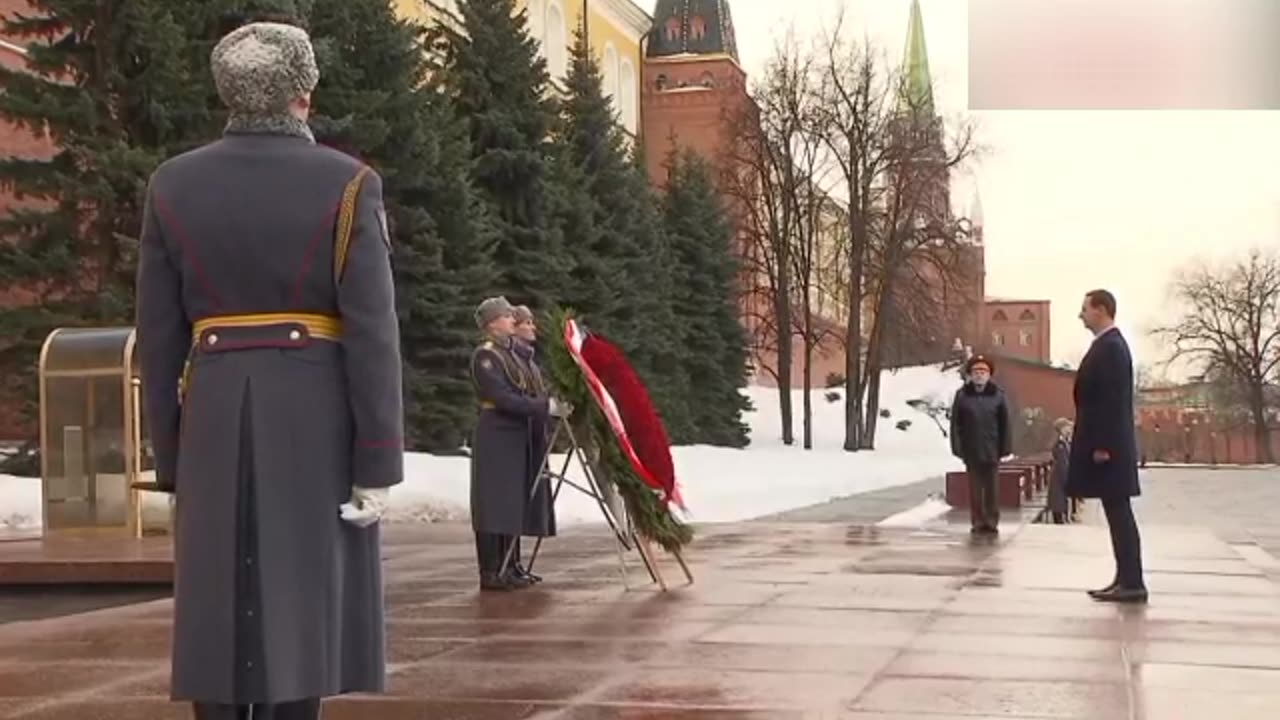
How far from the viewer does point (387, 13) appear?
29.0 m

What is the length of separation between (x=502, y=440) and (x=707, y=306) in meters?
41.4

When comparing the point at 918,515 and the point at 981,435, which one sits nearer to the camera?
the point at 981,435

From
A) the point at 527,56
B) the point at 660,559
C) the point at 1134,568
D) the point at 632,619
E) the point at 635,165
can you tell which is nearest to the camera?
the point at 632,619

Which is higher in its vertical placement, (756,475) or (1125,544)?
(1125,544)

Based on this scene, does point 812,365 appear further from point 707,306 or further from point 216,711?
point 216,711

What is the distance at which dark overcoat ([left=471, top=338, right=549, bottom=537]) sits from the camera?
33.6ft

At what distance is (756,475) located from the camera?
3497 centimetres

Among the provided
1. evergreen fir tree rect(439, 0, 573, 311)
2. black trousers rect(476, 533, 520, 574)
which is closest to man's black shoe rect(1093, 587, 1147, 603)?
black trousers rect(476, 533, 520, 574)

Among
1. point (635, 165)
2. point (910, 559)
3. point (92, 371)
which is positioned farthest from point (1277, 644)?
point (635, 165)

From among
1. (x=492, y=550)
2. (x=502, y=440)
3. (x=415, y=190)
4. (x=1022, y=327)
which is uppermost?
(x=415, y=190)

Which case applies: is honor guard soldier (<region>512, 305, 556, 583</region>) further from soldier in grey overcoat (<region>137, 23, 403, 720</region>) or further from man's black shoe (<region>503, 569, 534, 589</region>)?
soldier in grey overcoat (<region>137, 23, 403, 720</region>)

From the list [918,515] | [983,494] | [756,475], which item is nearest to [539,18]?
[756,475]

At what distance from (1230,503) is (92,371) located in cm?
2319

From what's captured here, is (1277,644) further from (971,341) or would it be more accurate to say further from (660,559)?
(971,341)
